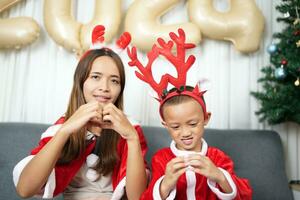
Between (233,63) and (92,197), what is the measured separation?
52.7 inches

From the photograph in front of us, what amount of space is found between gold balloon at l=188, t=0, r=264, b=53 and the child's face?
3.10ft

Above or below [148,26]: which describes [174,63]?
below

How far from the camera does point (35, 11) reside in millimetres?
2051

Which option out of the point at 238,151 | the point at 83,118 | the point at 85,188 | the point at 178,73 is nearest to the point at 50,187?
the point at 85,188

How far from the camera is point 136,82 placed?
6.53 feet

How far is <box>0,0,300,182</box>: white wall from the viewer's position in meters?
1.99

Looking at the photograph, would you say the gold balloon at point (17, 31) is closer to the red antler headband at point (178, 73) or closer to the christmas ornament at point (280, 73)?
the red antler headband at point (178, 73)

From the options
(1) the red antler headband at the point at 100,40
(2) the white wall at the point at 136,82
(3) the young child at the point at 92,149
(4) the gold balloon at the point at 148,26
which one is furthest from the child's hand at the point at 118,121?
(2) the white wall at the point at 136,82

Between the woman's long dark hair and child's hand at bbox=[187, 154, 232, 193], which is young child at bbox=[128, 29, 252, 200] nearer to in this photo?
child's hand at bbox=[187, 154, 232, 193]

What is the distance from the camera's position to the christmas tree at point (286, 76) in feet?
5.67

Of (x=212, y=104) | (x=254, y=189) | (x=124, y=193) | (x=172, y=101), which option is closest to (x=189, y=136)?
(x=172, y=101)

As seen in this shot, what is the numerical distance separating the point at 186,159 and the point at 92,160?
38 cm

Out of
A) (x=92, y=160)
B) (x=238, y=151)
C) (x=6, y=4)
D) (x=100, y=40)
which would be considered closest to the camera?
(x=92, y=160)

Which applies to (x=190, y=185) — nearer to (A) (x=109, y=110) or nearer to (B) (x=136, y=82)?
(A) (x=109, y=110)
